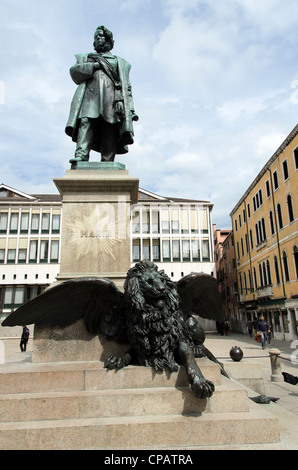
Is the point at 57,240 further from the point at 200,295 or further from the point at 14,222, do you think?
the point at 200,295

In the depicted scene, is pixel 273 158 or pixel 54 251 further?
pixel 54 251

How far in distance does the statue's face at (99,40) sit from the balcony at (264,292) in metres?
25.1

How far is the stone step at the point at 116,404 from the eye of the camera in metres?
3.16

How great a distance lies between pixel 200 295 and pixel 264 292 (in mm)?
26017

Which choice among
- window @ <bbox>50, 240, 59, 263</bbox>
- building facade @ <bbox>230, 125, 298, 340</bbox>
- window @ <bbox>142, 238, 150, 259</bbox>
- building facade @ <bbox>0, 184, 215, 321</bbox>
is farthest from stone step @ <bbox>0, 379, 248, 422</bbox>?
window @ <bbox>50, 240, 59, 263</bbox>

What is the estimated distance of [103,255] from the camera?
521cm

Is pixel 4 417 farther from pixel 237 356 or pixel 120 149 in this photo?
pixel 120 149

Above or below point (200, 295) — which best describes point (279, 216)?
above

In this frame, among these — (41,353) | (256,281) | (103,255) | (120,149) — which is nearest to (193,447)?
(41,353)

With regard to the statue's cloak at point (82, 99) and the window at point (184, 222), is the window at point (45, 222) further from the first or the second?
the statue's cloak at point (82, 99)

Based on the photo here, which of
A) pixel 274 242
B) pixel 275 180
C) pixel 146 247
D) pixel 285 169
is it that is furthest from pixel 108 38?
pixel 146 247

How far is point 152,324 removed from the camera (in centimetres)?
368

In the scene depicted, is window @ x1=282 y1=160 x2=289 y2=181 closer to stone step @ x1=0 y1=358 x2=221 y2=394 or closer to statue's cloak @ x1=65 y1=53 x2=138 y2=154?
statue's cloak @ x1=65 y1=53 x2=138 y2=154
